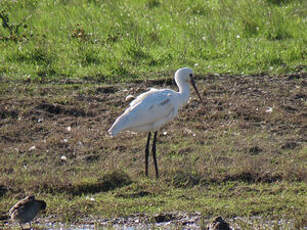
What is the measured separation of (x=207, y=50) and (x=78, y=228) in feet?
22.9

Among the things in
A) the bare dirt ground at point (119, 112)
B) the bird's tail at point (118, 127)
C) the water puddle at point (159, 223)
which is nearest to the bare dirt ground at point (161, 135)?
the bare dirt ground at point (119, 112)

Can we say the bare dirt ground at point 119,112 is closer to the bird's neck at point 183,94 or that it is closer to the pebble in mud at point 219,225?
the bird's neck at point 183,94

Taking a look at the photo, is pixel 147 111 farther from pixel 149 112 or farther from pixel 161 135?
pixel 161 135

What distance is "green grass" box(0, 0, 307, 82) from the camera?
13023 millimetres

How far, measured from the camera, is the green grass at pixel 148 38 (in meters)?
13.0

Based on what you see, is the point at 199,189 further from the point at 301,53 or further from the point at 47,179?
the point at 301,53

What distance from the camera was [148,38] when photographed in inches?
567

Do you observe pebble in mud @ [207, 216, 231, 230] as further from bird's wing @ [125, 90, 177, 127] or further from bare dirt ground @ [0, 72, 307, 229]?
bird's wing @ [125, 90, 177, 127]

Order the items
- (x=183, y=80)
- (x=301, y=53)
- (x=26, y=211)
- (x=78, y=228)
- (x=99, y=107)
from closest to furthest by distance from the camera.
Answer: (x=26, y=211) → (x=78, y=228) → (x=183, y=80) → (x=99, y=107) → (x=301, y=53)

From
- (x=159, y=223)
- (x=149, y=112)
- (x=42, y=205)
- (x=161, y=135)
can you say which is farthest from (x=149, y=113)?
(x=42, y=205)

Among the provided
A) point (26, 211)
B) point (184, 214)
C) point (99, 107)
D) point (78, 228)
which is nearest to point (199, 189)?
point (184, 214)

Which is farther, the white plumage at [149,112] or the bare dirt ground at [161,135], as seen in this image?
the white plumage at [149,112]

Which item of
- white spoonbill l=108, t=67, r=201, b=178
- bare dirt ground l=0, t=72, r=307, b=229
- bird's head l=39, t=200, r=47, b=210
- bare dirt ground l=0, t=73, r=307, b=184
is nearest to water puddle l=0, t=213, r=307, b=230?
bird's head l=39, t=200, r=47, b=210

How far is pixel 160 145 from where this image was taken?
9.91m
